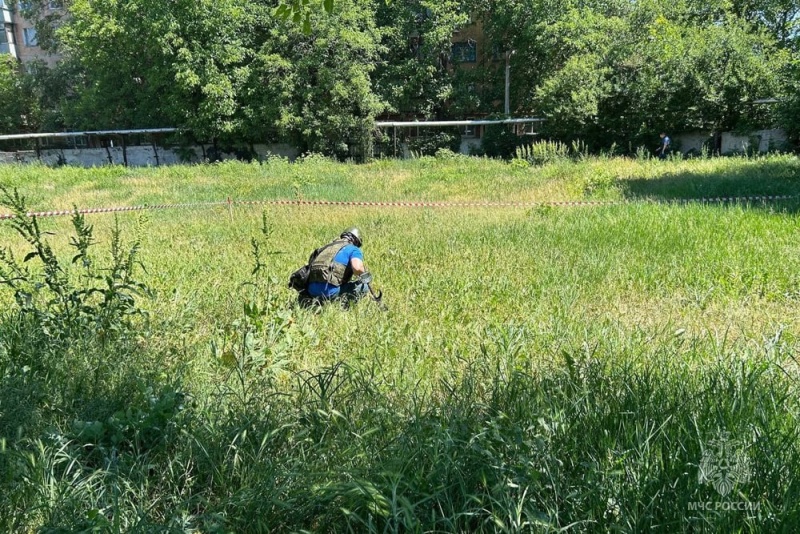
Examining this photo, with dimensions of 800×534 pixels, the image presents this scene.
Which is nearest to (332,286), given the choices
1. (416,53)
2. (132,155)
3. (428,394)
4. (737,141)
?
(428,394)

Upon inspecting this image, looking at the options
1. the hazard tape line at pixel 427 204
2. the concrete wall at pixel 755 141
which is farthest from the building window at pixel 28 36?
the concrete wall at pixel 755 141

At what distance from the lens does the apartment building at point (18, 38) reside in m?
44.7

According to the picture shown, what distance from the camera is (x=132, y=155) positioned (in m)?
33.2

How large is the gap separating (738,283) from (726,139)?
24.2 meters

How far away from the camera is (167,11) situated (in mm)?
26797

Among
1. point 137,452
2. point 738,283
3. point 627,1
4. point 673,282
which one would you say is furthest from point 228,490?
point 627,1

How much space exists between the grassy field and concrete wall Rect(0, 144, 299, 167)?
24160 millimetres

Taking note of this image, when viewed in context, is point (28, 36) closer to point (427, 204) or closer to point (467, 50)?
point (467, 50)

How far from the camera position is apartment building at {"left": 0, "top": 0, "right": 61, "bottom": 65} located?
44.7m

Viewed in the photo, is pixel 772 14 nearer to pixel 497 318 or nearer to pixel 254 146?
pixel 254 146

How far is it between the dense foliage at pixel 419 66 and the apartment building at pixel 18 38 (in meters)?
18.4

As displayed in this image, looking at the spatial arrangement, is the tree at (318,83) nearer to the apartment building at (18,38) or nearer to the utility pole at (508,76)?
the utility pole at (508,76)

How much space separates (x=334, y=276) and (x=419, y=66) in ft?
91.3

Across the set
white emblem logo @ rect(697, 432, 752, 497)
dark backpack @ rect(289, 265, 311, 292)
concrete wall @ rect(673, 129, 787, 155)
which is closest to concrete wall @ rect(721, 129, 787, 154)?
concrete wall @ rect(673, 129, 787, 155)
